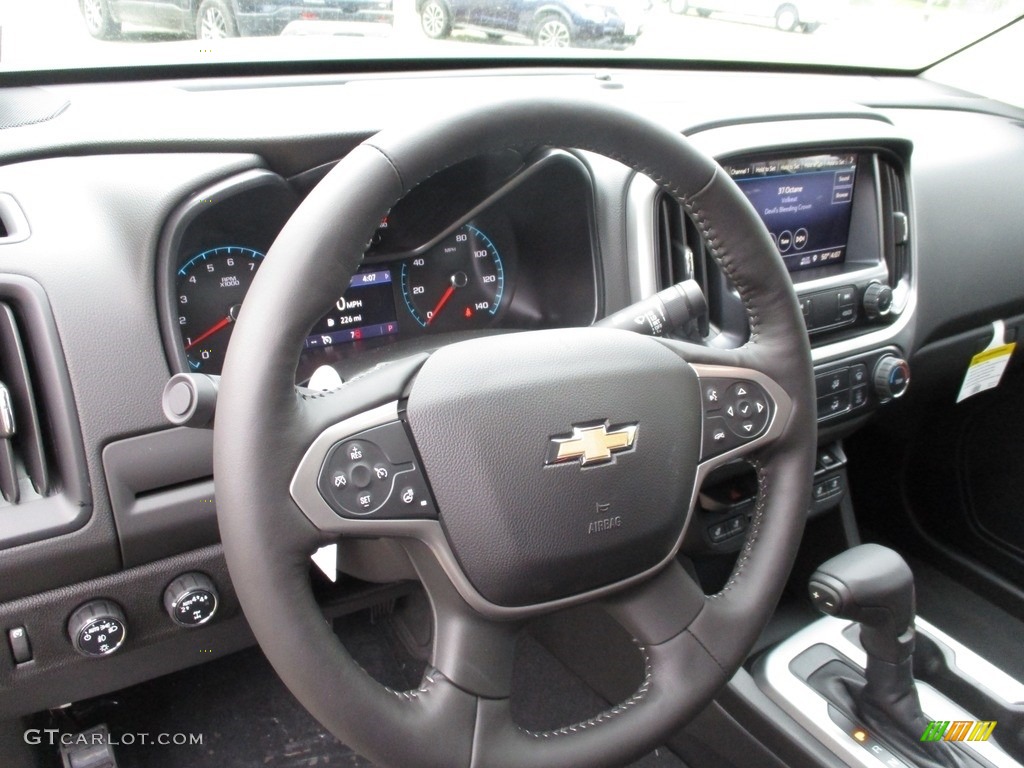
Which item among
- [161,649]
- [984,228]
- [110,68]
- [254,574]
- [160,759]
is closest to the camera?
[254,574]

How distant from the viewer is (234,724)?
5.61ft

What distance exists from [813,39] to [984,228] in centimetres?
65

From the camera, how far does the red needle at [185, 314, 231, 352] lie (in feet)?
3.85

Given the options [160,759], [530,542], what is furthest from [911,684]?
[160,759]

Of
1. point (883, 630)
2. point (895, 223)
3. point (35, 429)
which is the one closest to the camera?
point (35, 429)

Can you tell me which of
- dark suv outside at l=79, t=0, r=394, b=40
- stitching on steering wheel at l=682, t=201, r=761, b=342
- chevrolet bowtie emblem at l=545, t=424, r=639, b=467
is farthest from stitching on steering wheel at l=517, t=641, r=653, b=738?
dark suv outside at l=79, t=0, r=394, b=40

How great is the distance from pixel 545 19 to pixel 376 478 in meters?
1.23

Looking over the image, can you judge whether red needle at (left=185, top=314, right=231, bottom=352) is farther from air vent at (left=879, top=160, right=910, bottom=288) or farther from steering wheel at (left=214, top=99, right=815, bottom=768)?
air vent at (left=879, top=160, right=910, bottom=288)

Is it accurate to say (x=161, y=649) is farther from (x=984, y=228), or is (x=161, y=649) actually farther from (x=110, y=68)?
(x=984, y=228)

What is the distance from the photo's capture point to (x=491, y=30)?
1660 mm

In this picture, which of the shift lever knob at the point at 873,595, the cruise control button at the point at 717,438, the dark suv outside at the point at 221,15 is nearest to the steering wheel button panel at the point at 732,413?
the cruise control button at the point at 717,438

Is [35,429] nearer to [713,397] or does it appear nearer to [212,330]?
[212,330]
